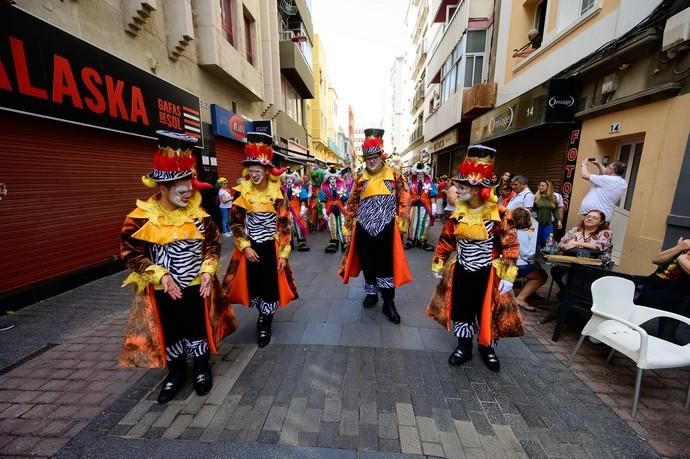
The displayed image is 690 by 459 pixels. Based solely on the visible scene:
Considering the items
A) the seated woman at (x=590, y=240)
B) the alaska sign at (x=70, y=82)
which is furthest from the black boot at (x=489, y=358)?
the alaska sign at (x=70, y=82)

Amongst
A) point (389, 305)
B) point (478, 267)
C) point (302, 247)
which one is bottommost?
point (302, 247)

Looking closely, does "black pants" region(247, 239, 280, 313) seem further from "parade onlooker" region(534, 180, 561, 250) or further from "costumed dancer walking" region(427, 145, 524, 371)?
"parade onlooker" region(534, 180, 561, 250)

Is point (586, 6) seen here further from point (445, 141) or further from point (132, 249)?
point (132, 249)

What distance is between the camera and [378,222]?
3469 mm

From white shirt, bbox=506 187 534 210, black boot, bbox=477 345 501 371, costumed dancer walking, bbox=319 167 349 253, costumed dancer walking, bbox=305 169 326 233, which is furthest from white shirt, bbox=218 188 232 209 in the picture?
black boot, bbox=477 345 501 371

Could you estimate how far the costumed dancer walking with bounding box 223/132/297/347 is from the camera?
285cm

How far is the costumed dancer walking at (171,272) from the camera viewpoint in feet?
6.73

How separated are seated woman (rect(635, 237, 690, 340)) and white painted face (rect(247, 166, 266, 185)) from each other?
4.00 meters

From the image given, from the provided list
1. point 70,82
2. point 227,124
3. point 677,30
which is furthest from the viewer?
point 227,124

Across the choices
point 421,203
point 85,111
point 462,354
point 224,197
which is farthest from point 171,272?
point 224,197

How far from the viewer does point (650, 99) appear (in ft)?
15.4

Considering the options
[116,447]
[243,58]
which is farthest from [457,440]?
[243,58]

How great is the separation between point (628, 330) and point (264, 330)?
11.5 feet

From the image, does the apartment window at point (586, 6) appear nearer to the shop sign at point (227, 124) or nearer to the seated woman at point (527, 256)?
the seated woman at point (527, 256)
